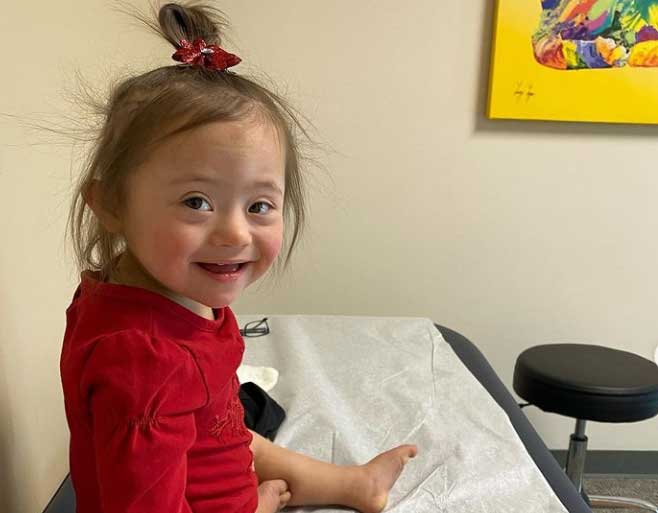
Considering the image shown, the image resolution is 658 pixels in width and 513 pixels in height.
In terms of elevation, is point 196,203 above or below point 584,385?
above

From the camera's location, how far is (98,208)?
0.76 m

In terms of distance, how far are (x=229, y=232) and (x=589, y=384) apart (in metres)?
1.24

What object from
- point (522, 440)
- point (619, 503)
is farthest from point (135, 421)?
point (619, 503)

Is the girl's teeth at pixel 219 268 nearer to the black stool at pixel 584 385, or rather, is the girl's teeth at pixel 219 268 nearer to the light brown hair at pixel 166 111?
the light brown hair at pixel 166 111

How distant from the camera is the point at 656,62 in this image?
1.90 metres

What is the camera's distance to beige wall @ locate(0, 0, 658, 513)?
1.92 m

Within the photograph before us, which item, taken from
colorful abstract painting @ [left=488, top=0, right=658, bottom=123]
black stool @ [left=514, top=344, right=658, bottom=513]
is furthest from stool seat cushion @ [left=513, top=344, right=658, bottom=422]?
colorful abstract painting @ [left=488, top=0, right=658, bottom=123]

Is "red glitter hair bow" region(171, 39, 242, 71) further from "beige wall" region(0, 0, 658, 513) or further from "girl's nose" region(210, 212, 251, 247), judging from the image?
"beige wall" region(0, 0, 658, 513)

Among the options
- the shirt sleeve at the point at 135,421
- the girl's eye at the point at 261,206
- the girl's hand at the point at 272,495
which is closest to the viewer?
the shirt sleeve at the point at 135,421

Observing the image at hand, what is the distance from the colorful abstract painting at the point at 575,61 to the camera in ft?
6.15

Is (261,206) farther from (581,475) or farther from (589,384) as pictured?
(581,475)

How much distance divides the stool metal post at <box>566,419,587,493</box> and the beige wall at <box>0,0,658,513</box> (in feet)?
1.13

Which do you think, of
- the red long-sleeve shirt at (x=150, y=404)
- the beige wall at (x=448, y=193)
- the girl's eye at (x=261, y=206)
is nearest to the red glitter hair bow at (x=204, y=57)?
the girl's eye at (x=261, y=206)

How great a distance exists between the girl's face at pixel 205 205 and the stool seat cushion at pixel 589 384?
1.16 m
